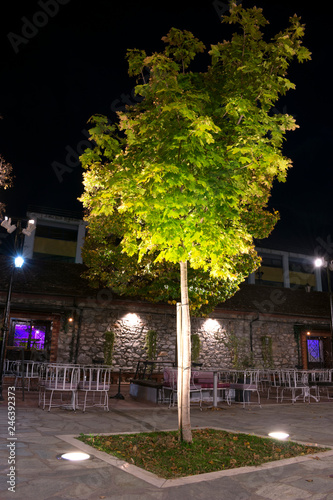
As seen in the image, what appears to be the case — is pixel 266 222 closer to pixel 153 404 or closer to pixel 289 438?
pixel 153 404

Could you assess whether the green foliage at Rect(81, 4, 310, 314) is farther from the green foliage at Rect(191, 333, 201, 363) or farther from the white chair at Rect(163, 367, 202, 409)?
the green foliage at Rect(191, 333, 201, 363)

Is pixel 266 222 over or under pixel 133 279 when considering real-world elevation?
over

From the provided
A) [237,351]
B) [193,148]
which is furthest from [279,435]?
[237,351]

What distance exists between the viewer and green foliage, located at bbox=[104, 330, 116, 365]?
1589cm

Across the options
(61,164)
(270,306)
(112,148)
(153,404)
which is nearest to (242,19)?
(112,148)

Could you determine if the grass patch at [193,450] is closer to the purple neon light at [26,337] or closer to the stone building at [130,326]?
the stone building at [130,326]

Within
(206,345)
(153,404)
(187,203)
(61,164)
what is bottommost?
(153,404)

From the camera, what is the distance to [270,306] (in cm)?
1967

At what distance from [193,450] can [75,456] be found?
1479 mm

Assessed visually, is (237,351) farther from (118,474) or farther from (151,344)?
(118,474)

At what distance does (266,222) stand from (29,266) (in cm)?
1047

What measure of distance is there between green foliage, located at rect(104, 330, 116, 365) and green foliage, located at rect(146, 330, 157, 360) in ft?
5.09

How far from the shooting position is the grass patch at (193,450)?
170 inches

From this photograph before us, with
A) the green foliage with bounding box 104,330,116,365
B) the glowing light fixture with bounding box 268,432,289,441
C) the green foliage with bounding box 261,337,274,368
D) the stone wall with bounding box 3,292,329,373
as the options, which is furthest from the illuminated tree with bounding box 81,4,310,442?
the green foliage with bounding box 261,337,274,368
